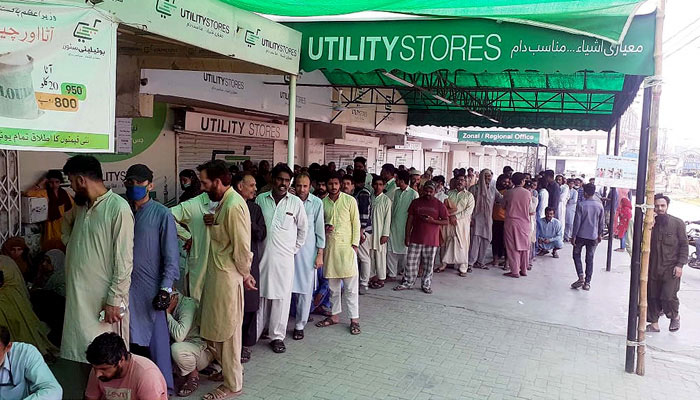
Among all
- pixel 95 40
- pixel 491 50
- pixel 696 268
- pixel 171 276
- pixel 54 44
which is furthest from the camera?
pixel 696 268

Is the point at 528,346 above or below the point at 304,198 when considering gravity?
below

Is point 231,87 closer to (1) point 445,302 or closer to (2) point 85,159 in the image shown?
(1) point 445,302

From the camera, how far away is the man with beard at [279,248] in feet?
16.4

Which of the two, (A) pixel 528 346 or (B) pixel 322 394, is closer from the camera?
(B) pixel 322 394

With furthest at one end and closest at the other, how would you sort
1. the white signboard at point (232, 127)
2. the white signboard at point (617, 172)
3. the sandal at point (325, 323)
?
the white signboard at point (232, 127) < the sandal at point (325, 323) < the white signboard at point (617, 172)

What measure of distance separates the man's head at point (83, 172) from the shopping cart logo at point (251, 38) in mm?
1785

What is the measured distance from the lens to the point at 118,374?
2.74 m

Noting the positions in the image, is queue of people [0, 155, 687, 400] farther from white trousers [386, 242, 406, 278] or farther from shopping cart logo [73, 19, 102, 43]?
shopping cart logo [73, 19, 102, 43]

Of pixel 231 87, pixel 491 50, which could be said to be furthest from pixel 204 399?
pixel 231 87

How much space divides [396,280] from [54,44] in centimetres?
611

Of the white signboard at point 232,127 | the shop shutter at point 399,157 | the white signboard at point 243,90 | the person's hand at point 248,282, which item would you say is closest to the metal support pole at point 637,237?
the person's hand at point 248,282

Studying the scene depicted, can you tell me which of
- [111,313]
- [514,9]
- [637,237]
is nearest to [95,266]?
[111,313]

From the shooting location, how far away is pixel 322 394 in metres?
4.26

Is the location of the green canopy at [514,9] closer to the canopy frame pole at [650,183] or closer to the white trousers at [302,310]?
the canopy frame pole at [650,183]
